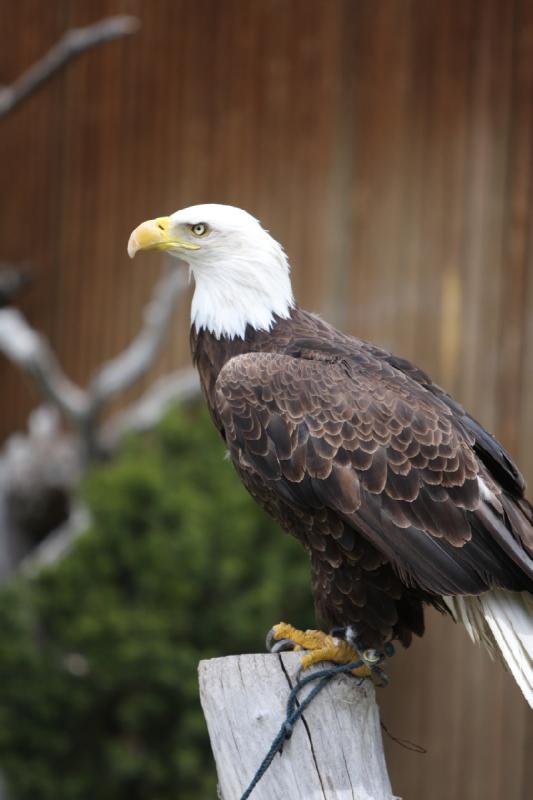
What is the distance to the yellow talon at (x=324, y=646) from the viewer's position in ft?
10.2

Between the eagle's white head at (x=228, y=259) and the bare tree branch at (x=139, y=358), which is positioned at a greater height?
the bare tree branch at (x=139, y=358)

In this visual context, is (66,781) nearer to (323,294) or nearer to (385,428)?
(323,294)

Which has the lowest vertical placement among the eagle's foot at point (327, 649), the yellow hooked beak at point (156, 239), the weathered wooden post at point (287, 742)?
the weathered wooden post at point (287, 742)

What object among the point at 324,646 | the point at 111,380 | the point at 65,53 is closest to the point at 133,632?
the point at 111,380

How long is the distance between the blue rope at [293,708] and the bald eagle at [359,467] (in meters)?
0.15

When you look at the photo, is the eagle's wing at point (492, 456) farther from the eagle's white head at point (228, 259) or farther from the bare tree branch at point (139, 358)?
the bare tree branch at point (139, 358)

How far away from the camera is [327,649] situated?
314 centimetres

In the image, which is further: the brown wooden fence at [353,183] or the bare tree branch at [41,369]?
the bare tree branch at [41,369]

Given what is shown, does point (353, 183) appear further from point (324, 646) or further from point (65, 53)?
point (324, 646)

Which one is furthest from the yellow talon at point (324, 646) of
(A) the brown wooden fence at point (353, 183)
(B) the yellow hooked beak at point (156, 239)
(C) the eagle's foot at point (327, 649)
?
(A) the brown wooden fence at point (353, 183)

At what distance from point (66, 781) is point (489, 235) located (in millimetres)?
3221

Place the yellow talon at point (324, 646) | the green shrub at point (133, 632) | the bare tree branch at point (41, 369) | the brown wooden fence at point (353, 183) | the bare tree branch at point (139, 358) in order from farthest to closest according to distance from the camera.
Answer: the bare tree branch at point (41, 369) < the bare tree branch at point (139, 358) < the brown wooden fence at point (353, 183) < the green shrub at point (133, 632) < the yellow talon at point (324, 646)

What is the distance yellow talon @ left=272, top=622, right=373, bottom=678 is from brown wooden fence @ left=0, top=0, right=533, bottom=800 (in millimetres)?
2713

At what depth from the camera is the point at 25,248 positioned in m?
8.46
